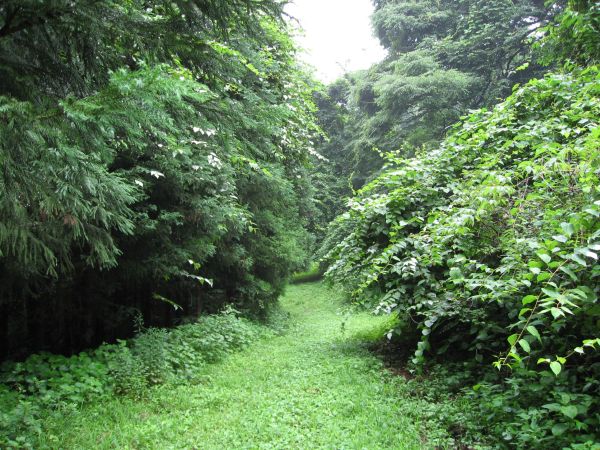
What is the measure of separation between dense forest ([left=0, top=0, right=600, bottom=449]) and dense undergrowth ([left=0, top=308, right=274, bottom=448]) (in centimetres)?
3

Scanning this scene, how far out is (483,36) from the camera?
17.4 meters

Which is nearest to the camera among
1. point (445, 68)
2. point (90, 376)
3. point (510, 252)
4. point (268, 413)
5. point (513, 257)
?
point (513, 257)

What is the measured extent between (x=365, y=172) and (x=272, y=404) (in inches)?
750

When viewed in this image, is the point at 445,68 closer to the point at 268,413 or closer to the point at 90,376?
the point at 268,413

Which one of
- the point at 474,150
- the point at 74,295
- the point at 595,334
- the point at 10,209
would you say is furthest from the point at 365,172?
the point at 10,209

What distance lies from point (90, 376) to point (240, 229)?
11.9 ft

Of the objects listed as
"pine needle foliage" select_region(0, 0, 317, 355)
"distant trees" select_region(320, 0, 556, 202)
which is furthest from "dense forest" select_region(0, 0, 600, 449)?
"distant trees" select_region(320, 0, 556, 202)

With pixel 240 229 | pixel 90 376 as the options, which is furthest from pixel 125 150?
pixel 90 376

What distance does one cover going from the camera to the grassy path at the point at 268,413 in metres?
3.64

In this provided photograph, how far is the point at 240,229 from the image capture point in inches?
302

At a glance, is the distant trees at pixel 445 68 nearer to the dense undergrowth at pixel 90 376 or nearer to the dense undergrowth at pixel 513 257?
the dense undergrowth at pixel 513 257

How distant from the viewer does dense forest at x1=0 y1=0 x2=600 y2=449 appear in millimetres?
A: 2396

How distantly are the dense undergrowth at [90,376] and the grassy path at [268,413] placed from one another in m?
0.21

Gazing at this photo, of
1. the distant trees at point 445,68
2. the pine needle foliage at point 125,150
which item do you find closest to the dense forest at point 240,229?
the pine needle foliage at point 125,150
